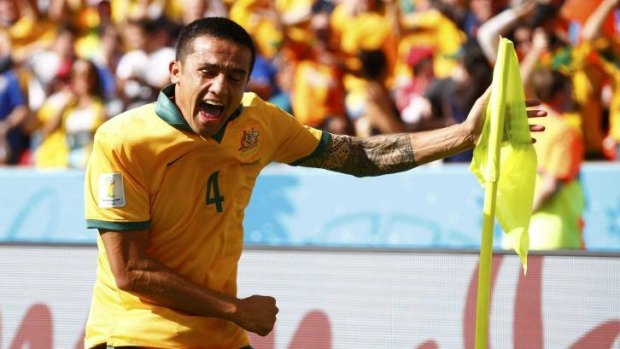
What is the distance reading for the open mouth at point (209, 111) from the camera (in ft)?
12.9

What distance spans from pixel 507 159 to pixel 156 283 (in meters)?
1.34

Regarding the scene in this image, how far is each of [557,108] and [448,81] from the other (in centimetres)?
171

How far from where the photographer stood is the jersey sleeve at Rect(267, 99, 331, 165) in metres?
4.42

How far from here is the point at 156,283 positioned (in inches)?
156

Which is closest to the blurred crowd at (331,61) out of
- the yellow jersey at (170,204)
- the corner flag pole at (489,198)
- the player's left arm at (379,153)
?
the player's left arm at (379,153)

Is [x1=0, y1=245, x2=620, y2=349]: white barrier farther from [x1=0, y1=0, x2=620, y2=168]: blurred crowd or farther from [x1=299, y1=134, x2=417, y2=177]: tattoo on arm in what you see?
[x1=0, y1=0, x2=620, y2=168]: blurred crowd

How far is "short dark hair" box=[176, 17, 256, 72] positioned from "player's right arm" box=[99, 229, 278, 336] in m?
0.64

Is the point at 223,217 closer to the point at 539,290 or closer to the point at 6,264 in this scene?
the point at 539,290

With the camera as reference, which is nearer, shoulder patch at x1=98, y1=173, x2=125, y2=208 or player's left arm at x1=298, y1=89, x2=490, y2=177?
shoulder patch at x1=98, y1=173, x2=125, y2=208

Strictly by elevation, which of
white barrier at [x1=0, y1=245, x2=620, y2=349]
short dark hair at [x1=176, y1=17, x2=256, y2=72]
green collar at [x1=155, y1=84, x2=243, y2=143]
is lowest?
white barrier at [x1=0, y1=245, x2=620, y2=349]

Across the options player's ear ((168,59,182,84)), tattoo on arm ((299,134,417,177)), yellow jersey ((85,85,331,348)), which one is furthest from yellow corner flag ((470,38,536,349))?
player's ear ((168,59,182,84))

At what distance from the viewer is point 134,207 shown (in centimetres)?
394

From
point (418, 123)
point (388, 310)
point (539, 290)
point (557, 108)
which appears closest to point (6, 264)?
point (388, 310)

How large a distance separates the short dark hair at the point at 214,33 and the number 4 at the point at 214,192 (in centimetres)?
41
